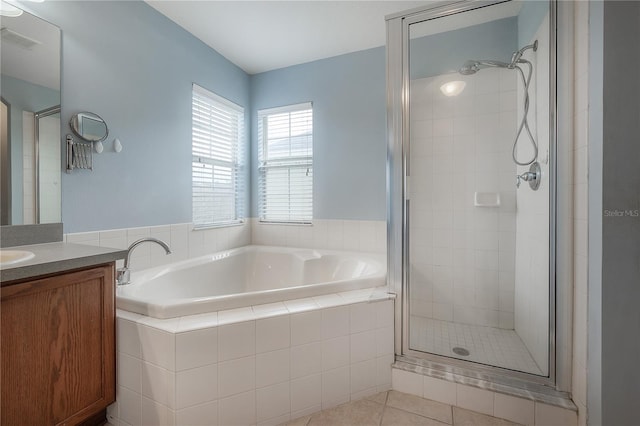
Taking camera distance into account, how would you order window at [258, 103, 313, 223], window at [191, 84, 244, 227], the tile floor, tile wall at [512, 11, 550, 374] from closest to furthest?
the tile floor, tile wall at [512, 11, 550, 374], window at [191, 84, 244, 227], window at [258, 103, 313, 223]

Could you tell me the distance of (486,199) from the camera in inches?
79.7

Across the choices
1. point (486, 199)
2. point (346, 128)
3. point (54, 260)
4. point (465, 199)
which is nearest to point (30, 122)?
point (54, 260)

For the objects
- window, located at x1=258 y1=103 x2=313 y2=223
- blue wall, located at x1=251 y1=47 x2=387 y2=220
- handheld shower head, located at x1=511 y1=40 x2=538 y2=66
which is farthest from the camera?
window, located at x1=258 y1=103 x2=313 y2=223

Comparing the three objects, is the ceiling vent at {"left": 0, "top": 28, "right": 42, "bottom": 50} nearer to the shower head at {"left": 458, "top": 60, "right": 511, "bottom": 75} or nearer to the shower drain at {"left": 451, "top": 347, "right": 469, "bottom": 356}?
the shower head at {"left": 458, "top": 60, "right": 511, "bottom": 75}

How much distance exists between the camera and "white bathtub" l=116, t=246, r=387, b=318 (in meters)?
1.37

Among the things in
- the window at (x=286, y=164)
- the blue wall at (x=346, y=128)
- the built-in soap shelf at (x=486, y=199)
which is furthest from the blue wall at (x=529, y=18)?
the window at (x=286, y=164)

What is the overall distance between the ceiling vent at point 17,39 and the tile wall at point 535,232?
2.62m

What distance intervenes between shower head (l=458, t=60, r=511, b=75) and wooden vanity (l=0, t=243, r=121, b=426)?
94.1 inches

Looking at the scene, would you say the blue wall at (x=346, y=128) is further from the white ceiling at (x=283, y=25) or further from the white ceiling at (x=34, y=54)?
the white ceiling at (x=34, y=54)

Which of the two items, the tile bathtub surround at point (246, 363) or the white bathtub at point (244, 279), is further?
the white bathtub at point (244, 279)

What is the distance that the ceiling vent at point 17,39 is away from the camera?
140cm

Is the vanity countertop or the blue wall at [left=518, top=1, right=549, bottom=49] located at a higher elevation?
the blue wall at [left=518, top=1, right=549, bottom=49]

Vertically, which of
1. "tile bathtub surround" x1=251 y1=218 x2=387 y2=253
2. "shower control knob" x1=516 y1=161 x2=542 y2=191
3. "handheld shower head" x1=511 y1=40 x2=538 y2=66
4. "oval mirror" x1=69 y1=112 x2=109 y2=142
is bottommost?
"tile bathtub surround" x1=251 y1=218 x2=387 y2=253

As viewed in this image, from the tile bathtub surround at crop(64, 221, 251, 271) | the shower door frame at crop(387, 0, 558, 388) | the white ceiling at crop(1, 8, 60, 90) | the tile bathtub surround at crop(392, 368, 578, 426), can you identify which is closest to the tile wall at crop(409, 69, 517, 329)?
the shower door frame at crop(387, 0, 558, 388)
